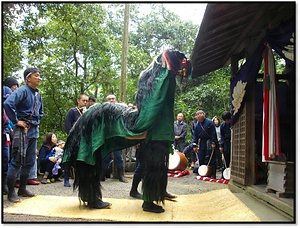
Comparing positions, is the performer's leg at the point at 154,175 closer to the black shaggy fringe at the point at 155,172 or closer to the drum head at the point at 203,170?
the black shaggy fringe at the point at 155,172

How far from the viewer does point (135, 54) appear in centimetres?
1104

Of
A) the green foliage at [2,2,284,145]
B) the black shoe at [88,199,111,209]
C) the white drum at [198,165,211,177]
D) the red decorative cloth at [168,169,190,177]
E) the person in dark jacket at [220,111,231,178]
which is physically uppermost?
the green foliage at [2,2,284,145]

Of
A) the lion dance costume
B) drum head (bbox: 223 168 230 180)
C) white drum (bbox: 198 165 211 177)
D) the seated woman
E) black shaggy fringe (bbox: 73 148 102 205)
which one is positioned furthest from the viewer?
white drum (bbox: 198 165 211 177)

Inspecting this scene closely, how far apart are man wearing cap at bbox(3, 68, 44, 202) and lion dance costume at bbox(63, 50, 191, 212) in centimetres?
64

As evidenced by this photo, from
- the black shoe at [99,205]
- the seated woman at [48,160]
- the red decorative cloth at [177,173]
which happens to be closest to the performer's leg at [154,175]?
the black shoe at [99,205]

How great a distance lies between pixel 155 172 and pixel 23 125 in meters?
1.71

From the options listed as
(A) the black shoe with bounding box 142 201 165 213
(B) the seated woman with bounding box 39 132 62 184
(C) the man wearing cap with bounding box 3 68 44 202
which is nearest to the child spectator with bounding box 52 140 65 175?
(B) the seated woman with bounding box 39 132 62 184

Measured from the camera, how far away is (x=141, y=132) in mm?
3623

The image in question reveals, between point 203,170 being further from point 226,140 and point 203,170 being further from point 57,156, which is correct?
point 57,156

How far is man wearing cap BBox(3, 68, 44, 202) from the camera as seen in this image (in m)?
3.99

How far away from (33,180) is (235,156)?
3501 mm

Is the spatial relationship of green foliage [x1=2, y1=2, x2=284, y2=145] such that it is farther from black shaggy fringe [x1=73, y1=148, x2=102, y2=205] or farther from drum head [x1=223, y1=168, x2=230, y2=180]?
black shaggy fringe [x1=73, y1=148, x2=102, y2=205]

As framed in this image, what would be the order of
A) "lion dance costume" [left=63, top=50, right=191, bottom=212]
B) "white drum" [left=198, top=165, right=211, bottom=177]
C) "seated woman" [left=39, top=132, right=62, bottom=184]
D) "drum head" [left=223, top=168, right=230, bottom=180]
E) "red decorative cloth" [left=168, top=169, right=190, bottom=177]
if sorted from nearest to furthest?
"lion dance costume" [left=63, top=50, right=191, bottom=212], "seated woman" [left=39, top=132, right=62, bottom=184], "drum head" [left=223, top=168, right=230, bottom=180], "white drum" [left=198, top=165, right=211, bottom=177], "red decorative cloth" [left=168, top=169, right=190, bottom=177]

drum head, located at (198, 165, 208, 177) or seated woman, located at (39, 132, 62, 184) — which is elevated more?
seated woman, located at (39, 132, 62, 184)
